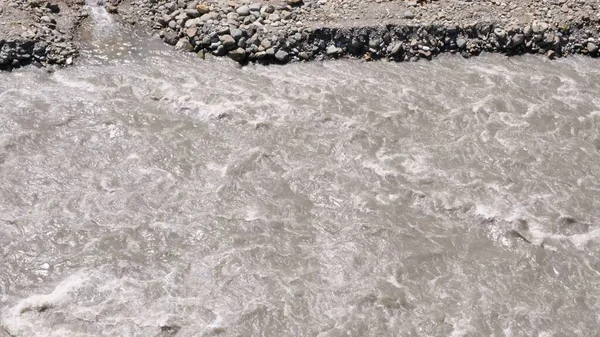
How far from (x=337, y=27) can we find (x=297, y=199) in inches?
203

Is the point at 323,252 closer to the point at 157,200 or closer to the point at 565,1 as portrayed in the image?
the point at 157,200

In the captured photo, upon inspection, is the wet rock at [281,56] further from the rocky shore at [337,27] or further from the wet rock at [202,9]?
the wet rock at [202,9]

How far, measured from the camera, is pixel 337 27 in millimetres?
15711

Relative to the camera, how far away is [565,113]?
14742 millimetres

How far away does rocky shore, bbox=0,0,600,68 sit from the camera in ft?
50.6

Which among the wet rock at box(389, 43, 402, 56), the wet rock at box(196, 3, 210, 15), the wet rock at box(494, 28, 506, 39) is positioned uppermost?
the wet rock at box(196, 3, 210, 15)

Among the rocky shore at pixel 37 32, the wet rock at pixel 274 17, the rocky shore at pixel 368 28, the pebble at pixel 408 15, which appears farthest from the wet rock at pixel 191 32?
the pebble at pixel 408 15

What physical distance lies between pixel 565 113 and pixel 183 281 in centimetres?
902

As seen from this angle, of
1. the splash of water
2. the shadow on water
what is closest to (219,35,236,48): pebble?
the shadow on water

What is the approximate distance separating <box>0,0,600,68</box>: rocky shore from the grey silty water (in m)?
0.47

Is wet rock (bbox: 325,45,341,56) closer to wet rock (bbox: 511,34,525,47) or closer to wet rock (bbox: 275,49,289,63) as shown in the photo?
wet rock (bbox: 275,49,289,63)

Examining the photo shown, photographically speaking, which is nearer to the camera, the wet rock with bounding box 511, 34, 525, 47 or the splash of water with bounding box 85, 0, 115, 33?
the splash of water with bounding box 85, 0, 115, 33

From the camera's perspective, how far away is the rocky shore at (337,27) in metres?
15.4

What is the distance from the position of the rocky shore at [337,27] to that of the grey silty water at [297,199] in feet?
1.55
